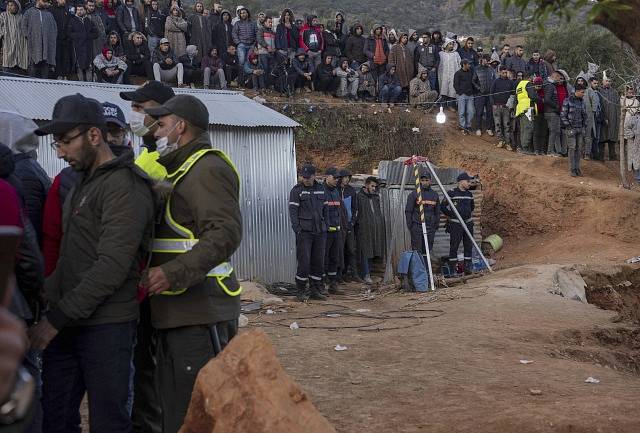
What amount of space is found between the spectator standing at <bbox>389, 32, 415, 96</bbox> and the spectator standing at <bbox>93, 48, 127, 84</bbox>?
8606 mm

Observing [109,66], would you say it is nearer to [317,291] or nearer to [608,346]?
[317,291]

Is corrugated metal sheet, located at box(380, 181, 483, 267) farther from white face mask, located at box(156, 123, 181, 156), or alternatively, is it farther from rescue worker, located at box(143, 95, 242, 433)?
rescue worker, located at box(143, 95, 242, 433)

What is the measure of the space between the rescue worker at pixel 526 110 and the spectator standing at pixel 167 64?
906 cm

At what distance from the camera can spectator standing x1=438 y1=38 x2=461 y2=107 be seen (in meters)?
23.7

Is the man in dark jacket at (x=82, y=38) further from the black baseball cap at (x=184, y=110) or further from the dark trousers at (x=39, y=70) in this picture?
the black baseball cap at (x=184, y=110)

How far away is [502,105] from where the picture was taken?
75.4ft

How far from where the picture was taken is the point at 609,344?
10.2 m

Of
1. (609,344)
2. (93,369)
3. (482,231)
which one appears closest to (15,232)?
(93,369)

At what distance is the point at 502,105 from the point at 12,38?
1286cm

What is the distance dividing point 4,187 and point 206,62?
17.1 m

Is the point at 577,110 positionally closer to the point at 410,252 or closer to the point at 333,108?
the point at 333,108

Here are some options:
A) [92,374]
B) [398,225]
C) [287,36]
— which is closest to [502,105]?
[287,36]

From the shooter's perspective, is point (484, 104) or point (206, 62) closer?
point (206, 62)

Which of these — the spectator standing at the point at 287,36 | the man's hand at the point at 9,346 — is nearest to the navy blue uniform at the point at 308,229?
the spectator standing at the point at 287,36
